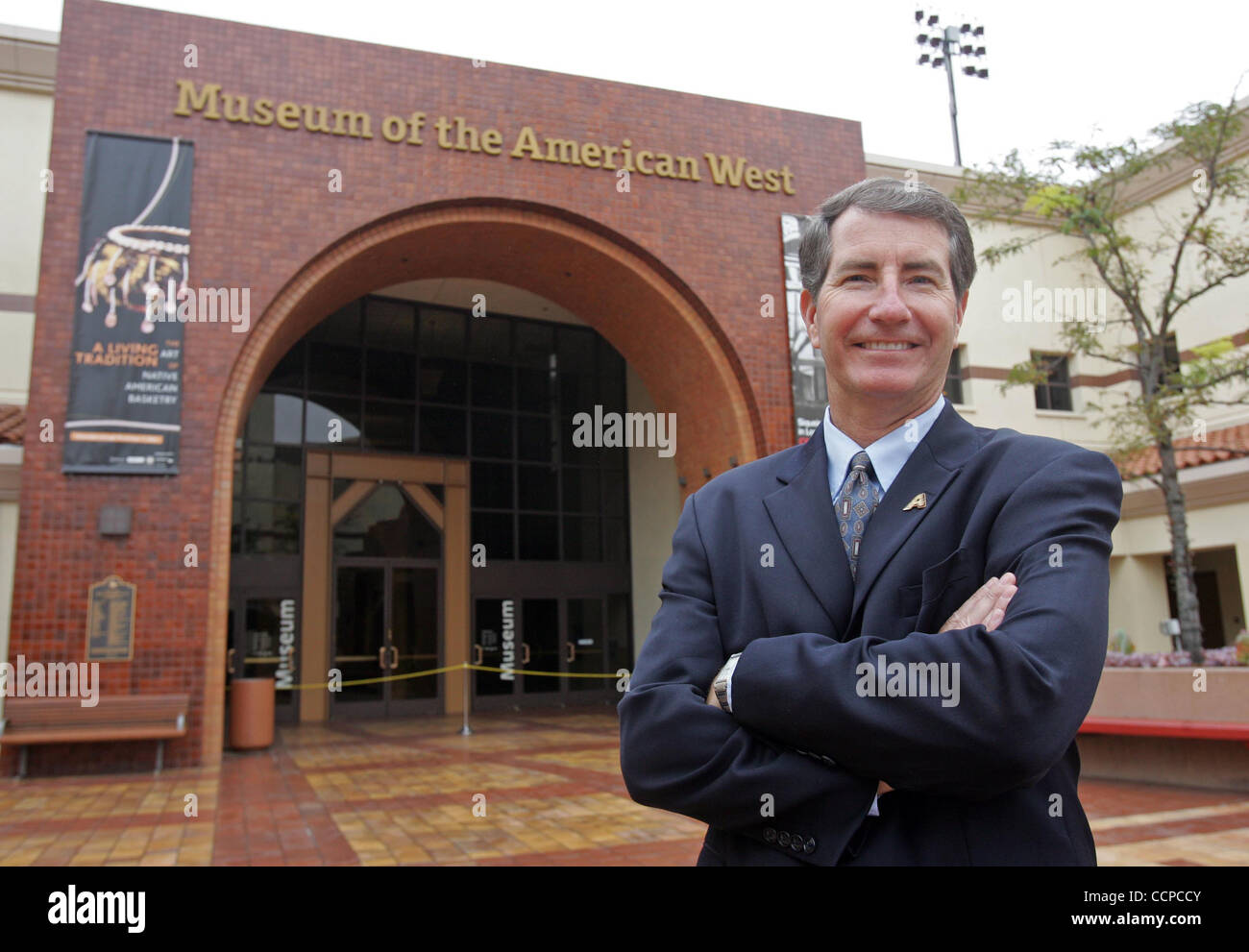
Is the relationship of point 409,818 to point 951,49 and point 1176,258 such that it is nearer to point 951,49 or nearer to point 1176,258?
point 1176,258

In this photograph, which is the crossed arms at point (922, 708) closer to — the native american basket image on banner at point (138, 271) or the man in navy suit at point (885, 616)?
the man in navy suit at point (885, 616)

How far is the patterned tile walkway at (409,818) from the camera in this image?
5.93 metres

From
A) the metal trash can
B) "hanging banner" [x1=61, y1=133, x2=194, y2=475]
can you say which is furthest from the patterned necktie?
the metal trash can

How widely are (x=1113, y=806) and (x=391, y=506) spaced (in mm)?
13153

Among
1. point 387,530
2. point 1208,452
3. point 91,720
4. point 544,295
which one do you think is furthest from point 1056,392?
point 91,720

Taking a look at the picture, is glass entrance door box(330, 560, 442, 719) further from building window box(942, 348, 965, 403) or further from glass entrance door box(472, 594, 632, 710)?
building window box(942, 348, 965, 403)

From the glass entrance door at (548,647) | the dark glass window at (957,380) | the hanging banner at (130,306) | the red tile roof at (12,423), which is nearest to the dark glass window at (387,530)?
the glass entrance door at (548,647)

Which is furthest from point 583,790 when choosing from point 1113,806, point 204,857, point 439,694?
point 439,694

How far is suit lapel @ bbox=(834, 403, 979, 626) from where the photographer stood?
1428 mm

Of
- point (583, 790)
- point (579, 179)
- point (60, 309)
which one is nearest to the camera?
point (583, 790)

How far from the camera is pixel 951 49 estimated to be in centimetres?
2394

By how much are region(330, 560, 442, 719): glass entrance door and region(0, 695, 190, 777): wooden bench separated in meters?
6.13
